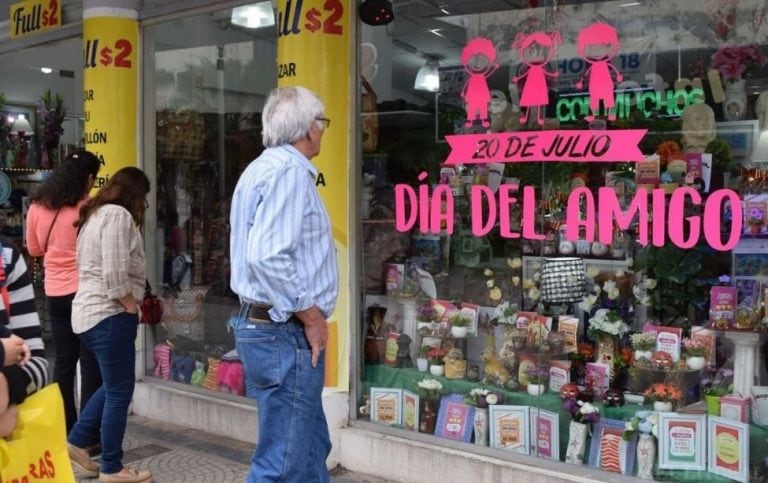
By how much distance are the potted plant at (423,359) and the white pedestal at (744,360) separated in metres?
1.66

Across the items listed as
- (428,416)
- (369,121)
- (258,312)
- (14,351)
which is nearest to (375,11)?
(369,121)

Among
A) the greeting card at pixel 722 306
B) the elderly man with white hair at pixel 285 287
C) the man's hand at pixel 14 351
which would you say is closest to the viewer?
the man's hand at pixel 14 351

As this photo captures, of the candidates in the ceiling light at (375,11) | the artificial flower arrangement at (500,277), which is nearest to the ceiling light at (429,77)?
the ceiling light at (375,11)

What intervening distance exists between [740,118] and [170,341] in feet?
13.6

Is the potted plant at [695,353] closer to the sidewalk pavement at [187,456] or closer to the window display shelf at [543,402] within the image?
the window display shelf at [543,402]

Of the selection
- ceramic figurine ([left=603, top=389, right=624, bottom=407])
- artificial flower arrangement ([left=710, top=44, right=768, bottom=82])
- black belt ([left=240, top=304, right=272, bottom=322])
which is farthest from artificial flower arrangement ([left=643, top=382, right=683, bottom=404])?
black belt ([left=240, top=304, right=272, bottom=322])

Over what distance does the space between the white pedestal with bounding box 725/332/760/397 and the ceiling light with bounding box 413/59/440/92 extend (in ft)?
6.81

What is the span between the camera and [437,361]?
4.71 m

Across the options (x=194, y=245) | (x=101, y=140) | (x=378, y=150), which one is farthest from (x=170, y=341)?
(x=378, y=150)

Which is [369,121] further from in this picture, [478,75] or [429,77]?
[478,75]

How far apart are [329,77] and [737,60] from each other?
209 centimetres

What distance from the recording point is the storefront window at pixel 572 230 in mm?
3891

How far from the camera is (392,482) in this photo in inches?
173

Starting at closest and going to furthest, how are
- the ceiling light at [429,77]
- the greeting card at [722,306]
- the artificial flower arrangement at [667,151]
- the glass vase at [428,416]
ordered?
1. the greeting card at [722,306]
2. the artificial flower arrangement at [667,151]
3. the glass vase at [428,416]
4. the ceiling light at [429,77]
